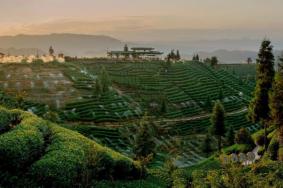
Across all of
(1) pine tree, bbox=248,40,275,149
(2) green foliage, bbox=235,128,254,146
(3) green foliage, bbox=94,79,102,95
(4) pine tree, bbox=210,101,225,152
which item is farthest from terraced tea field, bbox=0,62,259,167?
(1) pine tree, bbox=248,40,275,149

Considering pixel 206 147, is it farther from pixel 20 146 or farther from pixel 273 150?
pixel 20 146

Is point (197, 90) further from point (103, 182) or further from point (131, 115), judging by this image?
point (103, 182)

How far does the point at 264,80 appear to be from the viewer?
63.0m

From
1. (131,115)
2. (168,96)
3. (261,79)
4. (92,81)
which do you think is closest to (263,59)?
(261,79)

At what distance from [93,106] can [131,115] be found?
945cm

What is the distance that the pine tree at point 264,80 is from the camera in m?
62.9

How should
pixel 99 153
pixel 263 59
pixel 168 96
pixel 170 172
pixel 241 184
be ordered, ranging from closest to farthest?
pixel 241 184, pixel 99 153, pixel 170 172, pixel 263 59, pixel 168 96

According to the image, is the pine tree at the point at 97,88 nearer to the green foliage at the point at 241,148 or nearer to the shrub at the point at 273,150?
the green foliage at the point at 241,148

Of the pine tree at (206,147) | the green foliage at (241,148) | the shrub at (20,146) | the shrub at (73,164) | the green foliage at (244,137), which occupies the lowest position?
the pine tree at (206,147)

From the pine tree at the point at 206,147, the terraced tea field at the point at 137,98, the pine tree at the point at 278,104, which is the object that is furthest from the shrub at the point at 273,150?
the pine tree at the point at 206,147

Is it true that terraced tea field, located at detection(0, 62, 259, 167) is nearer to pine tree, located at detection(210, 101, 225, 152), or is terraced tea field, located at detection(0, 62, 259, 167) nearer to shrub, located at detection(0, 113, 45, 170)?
pine tree, located at detection(210, 101, 225, 152)

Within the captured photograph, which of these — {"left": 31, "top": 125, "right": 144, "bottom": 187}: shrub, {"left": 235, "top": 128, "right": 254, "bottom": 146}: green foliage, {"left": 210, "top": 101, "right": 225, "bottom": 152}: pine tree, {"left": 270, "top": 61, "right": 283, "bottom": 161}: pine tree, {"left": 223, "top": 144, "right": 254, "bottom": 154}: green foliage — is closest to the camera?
{"left": 31, "top": 125, "right": 144, "bottom": 187}: shrub

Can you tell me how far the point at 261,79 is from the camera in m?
63.5

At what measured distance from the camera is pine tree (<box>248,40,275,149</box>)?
62875 millimetres
